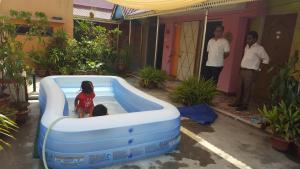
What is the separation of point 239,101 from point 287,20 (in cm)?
233

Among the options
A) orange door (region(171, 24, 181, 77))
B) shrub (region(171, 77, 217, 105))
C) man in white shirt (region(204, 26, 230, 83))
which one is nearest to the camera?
shrub (region(171, 77, 217, 105))

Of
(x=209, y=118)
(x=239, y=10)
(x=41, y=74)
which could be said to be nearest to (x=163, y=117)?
(x=209, y=118)

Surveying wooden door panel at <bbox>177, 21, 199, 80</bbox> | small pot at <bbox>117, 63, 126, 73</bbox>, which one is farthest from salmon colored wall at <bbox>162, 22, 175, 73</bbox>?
small pot at <bbox>117, 63, 126, 73</bbox>

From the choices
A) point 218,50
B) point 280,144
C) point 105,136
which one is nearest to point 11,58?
point 105,136

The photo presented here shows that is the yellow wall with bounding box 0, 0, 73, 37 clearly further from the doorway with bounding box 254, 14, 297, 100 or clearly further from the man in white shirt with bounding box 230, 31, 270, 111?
the doorway with bounding box 254, 14, 297, 100

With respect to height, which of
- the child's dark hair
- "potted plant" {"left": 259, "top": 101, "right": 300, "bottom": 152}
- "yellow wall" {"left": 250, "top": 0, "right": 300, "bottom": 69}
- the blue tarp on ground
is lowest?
the blue tarp on ground

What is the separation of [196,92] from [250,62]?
1468 millimetres

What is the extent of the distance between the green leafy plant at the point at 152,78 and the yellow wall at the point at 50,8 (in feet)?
13.1

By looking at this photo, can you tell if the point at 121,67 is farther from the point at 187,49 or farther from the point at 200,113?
the point at 200,113

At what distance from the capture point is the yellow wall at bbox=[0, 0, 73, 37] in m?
9.21

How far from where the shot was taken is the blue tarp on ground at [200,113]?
5279 mm

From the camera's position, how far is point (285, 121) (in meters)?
3.94

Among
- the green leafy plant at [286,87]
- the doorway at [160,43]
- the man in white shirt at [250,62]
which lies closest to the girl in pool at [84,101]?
the green leafy plant at [286,87]

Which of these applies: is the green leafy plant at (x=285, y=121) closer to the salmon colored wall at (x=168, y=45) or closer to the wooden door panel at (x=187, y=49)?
the wooden door panel at (x=187, y=49)
